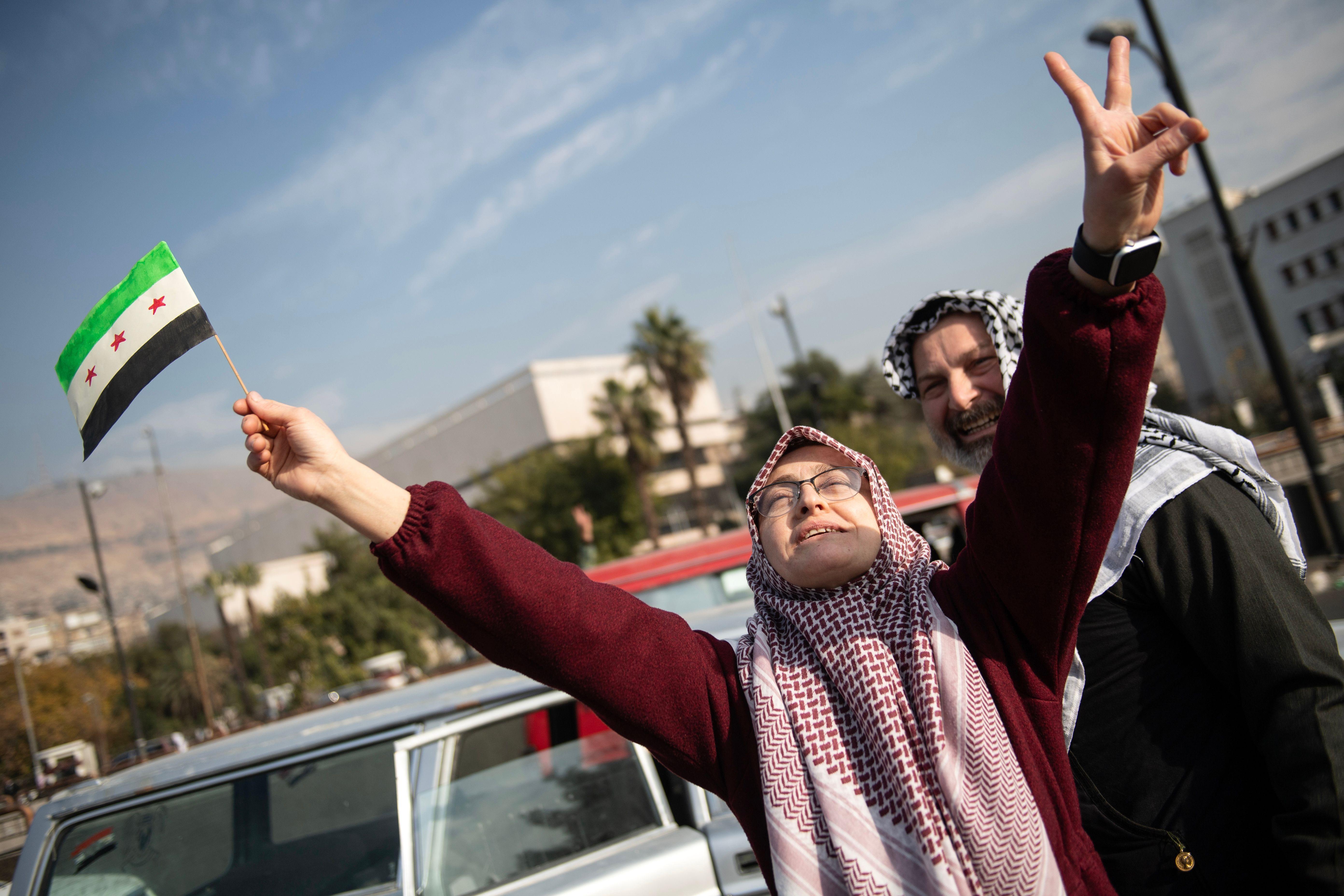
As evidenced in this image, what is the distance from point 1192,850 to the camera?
1552 millimetres

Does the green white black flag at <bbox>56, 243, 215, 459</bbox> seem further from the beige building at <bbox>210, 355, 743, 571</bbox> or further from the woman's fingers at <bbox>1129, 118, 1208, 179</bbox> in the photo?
the beige building at <bbox>210, 355, 743, 571</bbox>

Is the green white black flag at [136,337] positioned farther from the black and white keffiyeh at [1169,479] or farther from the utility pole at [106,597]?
the utility pole at [106,597]

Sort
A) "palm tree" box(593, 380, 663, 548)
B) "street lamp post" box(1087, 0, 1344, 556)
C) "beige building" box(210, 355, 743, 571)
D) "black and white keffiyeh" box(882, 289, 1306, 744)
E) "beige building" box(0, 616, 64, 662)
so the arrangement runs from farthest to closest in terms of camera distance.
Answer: "beige building" box(210, 355, 743, 571), "beige building" box(0, 616, 64, 662), "palm tree" box(593, 380, 663, 548), "street lamp post" box(1087, 0, 1344, 556), "black and white keffiyeh" box(882, 289, 1306, 744)

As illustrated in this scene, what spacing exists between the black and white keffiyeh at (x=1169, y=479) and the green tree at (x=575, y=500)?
39.8 metres

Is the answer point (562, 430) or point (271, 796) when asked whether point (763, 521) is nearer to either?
point (271, 796)

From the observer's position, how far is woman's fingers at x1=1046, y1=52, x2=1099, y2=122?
4.02ft

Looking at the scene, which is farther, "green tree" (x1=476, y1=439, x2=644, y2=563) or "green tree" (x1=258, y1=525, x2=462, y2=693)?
"green tree" (x1=476, y1=439, x2=644, y2=563)

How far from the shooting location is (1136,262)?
3.84 ft

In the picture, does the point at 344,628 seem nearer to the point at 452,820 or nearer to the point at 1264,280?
the point at 452,820

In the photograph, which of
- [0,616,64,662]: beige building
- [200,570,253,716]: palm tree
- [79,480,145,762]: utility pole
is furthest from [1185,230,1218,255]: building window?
[0,616,64,662]: beige building

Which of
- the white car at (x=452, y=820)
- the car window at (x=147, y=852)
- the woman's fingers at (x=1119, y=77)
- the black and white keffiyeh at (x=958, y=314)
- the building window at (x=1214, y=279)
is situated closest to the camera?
the woman's fingers at (x=1119, y=77)

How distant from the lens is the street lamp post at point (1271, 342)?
8.65 meters

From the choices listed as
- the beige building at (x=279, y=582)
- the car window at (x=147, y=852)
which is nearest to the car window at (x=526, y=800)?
the car window at (x=147, y=852)

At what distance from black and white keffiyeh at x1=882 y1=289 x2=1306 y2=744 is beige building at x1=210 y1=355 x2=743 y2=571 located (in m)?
47.4
